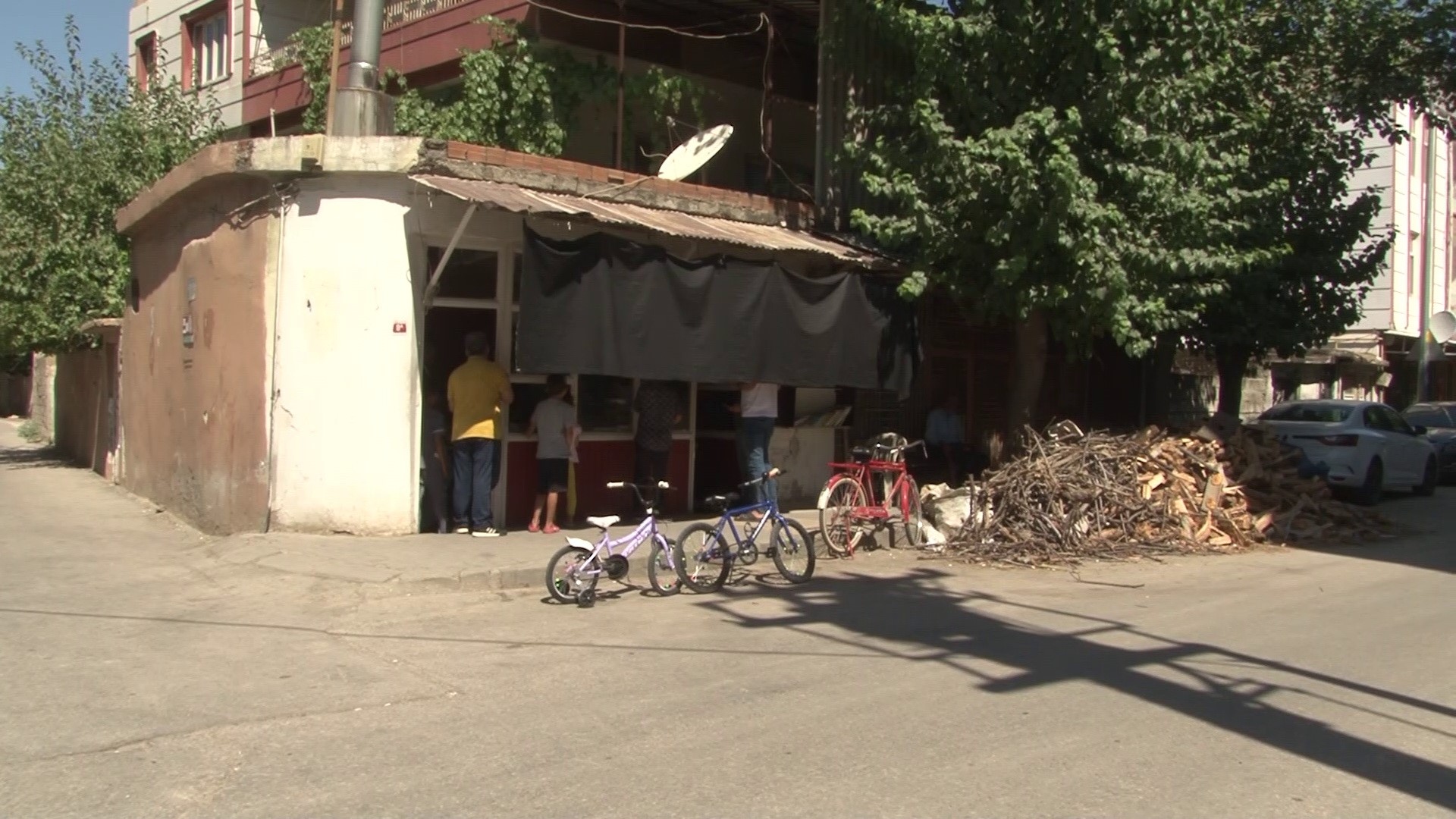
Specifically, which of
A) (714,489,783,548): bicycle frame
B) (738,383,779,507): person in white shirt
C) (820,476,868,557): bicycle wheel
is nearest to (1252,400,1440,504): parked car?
(820,476,868,557): bicycle wheel

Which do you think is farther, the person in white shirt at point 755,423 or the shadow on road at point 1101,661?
the person in white shirt at point 755,423

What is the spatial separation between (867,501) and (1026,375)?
3606 mm

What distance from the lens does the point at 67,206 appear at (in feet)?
61.6

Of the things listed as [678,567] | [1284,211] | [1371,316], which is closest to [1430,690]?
[678,567]

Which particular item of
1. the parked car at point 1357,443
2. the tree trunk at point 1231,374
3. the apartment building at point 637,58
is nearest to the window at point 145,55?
the apartment building at point 637,58

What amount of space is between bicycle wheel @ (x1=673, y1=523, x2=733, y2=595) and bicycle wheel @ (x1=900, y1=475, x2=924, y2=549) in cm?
315

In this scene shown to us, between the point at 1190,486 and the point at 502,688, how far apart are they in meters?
9.46

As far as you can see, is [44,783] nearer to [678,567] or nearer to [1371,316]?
[678,567]

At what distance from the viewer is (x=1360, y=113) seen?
16859 mm

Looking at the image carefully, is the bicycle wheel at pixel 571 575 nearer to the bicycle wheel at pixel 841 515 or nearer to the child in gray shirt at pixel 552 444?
the child in gray shirt at pixel 552 444

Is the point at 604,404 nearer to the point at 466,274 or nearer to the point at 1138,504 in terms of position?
the point at 466,274

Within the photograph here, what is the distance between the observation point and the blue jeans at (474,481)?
11039 millimetres

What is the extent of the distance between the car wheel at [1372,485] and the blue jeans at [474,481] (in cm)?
1266

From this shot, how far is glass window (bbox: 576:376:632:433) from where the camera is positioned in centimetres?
1247
